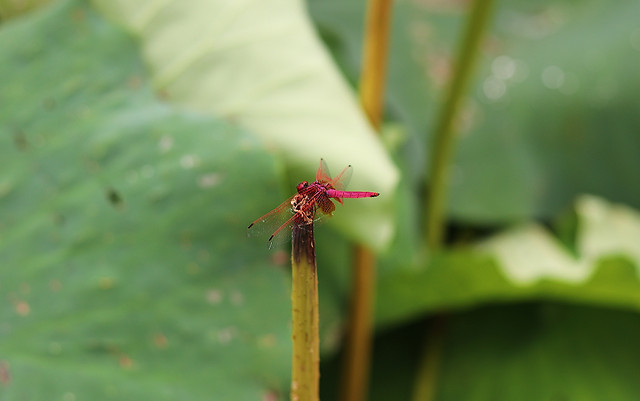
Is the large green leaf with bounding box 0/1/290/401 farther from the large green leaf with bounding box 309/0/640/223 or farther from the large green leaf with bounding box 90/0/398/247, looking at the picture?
the large green leaf with bounding box 309/0/640/223

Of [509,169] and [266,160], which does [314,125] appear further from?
[509,169]

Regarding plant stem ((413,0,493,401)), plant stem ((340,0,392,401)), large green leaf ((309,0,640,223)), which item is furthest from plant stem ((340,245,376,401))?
large green leaf ((309,0,640,223))

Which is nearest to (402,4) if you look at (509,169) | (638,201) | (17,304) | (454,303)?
(509,169)

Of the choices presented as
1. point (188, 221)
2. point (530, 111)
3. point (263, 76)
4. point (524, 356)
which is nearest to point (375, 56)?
point (263, 76)

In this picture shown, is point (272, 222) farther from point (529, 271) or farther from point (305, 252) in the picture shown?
point (529, 271)

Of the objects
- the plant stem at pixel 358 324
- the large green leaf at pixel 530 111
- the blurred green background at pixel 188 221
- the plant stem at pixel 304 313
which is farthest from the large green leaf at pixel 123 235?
the large green leaf at pixel 530 111

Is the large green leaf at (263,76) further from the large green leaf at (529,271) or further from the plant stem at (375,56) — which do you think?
the large green leaf at (529,271)
